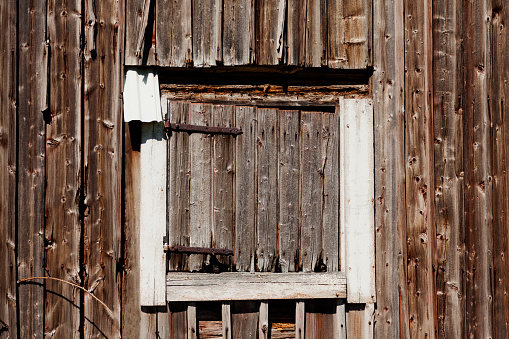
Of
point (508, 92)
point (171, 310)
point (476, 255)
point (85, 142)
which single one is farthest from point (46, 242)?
point (508, 92)

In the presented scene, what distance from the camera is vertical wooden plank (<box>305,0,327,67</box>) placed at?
4.18 m

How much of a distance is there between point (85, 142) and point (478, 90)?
3.13 metres

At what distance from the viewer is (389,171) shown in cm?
419

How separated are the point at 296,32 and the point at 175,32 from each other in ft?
3.09

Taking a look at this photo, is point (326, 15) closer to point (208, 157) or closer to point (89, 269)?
point (208, 157)

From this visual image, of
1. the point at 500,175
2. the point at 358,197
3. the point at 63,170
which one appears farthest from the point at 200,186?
the point at 500,175

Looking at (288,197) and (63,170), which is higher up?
(63,170)

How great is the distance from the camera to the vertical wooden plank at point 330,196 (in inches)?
165

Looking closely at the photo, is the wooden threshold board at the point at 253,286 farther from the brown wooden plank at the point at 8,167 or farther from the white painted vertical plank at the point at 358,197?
the brown wooden plank at the point at 8,167

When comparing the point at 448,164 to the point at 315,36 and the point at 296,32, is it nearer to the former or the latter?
the point at 315,36

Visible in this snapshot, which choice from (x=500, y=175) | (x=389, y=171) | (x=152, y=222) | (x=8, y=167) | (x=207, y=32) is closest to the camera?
(x=8, y=167)

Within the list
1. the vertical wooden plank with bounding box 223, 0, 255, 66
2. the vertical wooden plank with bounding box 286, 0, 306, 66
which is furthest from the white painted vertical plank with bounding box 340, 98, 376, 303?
the vertical wooden plank with bounding box 223, 0, 255, 66

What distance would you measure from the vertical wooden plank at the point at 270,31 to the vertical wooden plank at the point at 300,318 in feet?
6.18

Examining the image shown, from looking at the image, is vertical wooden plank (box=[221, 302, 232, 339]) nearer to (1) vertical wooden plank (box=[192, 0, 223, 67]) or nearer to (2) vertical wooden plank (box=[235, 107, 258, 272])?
(2) vertical wooden plank (box=[235, 107, 258, 272])
